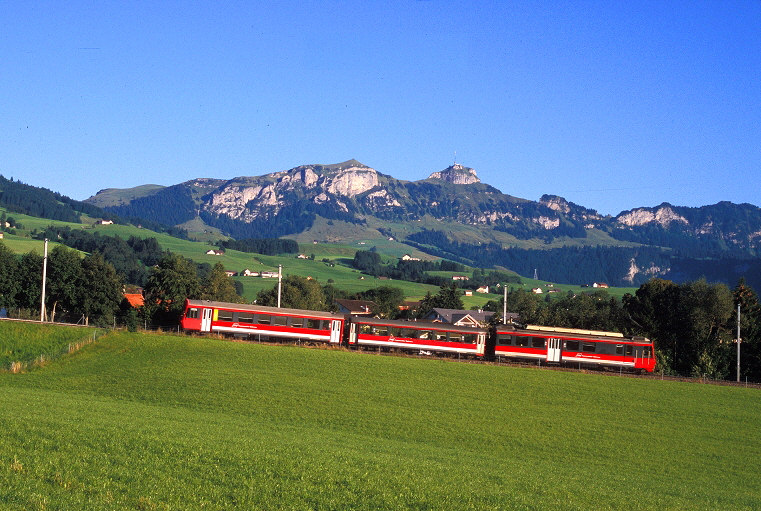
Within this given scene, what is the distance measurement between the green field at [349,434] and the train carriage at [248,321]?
16.2 feet

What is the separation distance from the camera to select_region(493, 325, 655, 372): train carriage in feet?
179

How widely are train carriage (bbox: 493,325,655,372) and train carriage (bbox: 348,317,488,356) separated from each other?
2.07 metres

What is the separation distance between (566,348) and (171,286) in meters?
35.6

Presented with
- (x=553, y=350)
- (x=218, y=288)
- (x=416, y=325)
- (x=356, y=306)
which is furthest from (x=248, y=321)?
(x=356, y=306)

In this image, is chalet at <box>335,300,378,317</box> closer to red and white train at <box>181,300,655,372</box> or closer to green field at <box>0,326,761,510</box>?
red and white train at <box>181,300,655,372</box>

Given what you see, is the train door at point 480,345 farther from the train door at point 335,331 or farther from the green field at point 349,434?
the train door at point 335,331

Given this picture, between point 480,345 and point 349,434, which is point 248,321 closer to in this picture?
point 480,345

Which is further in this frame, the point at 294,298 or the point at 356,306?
the point at 356,306

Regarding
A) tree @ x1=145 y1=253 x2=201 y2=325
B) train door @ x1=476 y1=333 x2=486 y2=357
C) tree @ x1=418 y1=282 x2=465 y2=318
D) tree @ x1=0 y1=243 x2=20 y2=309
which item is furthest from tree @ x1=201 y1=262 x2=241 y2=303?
tree @ x1=418 y1=282 x2=465 y2=318

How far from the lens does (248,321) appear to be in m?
53.6

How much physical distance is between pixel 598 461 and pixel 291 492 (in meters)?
16.4

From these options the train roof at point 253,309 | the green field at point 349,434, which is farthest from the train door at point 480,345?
the train roof at point 253,309

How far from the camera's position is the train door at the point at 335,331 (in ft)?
181

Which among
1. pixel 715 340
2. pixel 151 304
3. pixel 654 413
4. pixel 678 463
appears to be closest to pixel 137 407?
pixel 678 463
